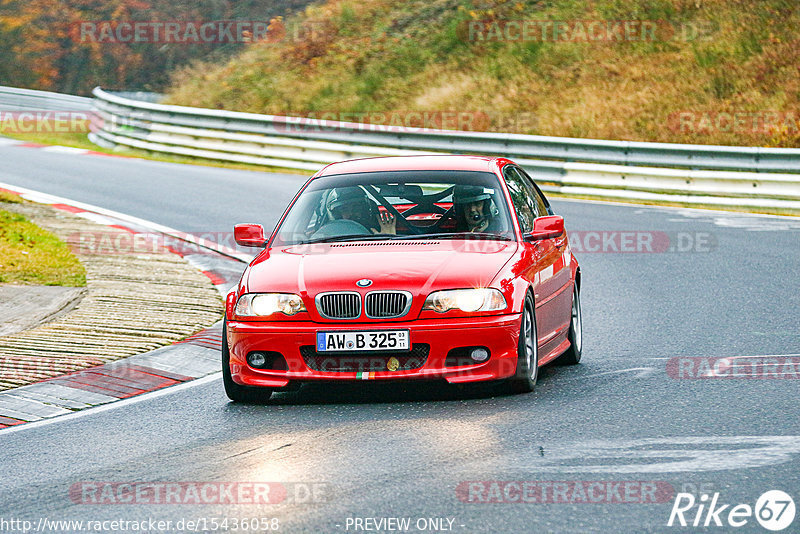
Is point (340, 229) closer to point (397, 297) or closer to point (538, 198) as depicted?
point (397, 297)

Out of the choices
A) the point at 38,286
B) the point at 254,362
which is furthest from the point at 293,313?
the point at 38,286

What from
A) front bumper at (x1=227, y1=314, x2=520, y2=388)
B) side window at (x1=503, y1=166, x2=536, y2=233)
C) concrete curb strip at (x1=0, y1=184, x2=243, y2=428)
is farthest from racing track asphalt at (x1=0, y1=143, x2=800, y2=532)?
side window at (x1=503, y1=166, x2=536, y2=233)

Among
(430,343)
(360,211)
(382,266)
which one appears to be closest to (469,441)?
(430,343)

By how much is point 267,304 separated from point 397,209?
1695 mm

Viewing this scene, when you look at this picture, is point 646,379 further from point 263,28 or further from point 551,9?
point 263,28

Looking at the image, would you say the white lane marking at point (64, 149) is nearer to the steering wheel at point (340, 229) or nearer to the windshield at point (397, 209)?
the windshield at point (397, 209)

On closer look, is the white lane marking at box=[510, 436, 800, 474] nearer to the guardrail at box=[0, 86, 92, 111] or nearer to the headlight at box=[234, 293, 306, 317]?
the headlight at box=[234, 293, 306, 317]

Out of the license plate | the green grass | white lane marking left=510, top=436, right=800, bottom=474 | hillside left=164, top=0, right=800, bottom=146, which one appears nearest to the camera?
white lane marking left=510, top=436, right=800, bottom=474

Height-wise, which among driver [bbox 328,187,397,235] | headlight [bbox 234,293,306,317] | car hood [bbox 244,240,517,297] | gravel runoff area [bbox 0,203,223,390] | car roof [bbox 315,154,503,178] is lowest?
gravel runoff area [bbox 0,203,223,390]

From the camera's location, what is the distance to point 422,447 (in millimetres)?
6566

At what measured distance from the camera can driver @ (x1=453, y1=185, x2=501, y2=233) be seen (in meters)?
8.70

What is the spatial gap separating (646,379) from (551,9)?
90.6 feet

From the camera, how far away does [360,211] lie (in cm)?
884

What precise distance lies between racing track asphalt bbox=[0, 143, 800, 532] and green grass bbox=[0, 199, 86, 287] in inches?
175
